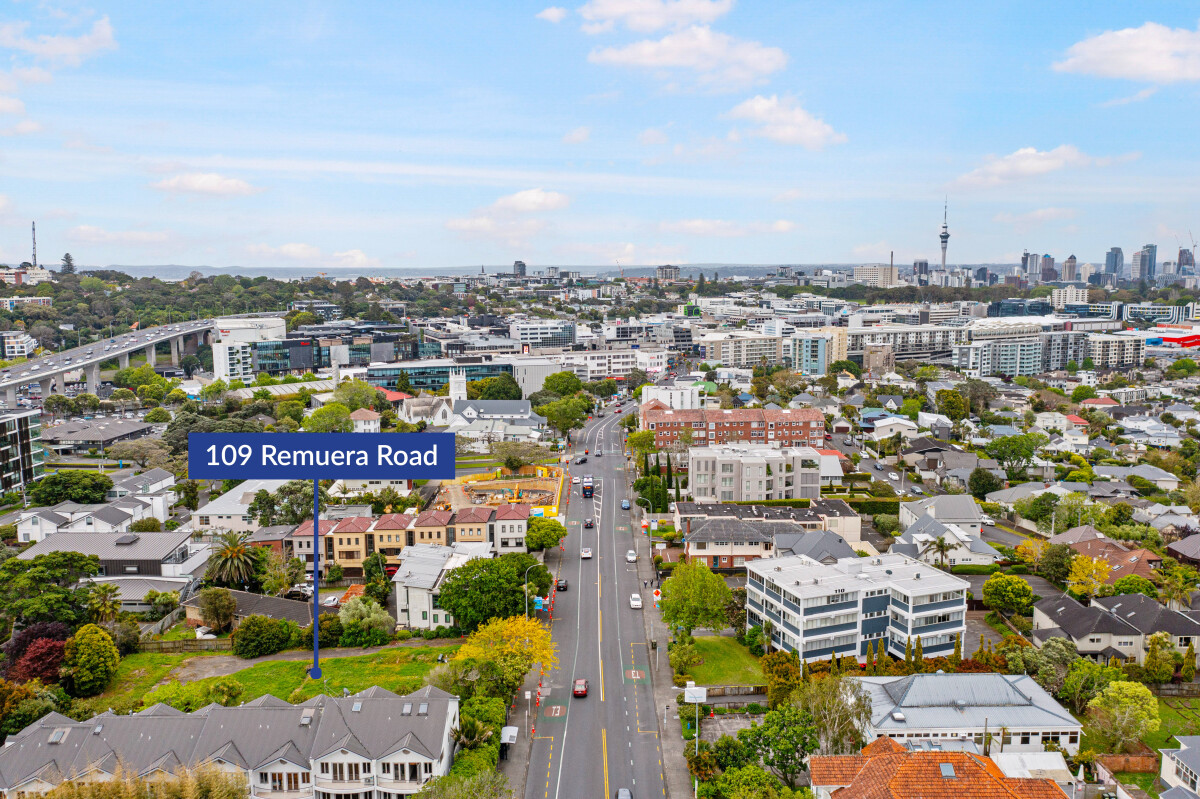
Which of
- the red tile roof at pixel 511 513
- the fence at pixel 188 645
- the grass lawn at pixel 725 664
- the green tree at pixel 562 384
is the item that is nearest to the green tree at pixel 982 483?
the grass lawn at pixel 725 664

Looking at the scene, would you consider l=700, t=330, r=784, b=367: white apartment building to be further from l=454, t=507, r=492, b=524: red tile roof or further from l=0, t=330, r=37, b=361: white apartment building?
l=0, t=330, r=37, b=361: white apartment building

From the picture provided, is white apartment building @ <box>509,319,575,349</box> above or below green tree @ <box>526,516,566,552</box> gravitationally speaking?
above

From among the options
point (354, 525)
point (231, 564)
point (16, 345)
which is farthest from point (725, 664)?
point (16, 345)

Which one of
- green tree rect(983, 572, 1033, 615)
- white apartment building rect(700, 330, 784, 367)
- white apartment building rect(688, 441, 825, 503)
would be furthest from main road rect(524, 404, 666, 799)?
white apartment building rect(700, 330, 784, 367)

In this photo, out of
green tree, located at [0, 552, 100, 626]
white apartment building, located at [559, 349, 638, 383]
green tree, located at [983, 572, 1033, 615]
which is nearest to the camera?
green tree, located at [0, 552, 100, 626]

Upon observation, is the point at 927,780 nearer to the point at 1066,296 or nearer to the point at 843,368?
the point at 843,368

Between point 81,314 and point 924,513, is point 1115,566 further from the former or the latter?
point 81,314
